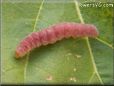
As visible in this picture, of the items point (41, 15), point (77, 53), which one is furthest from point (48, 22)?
point (77, 53)

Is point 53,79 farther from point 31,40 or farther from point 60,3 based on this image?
point 60,3

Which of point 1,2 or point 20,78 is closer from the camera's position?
point 20,78

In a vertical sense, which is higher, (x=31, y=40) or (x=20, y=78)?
(x=31, y=40)
